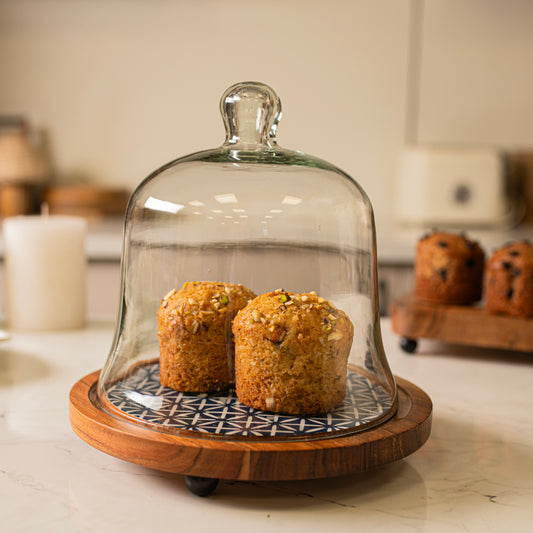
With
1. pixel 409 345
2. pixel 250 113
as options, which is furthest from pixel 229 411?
pixel 409 345

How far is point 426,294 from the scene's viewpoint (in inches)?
41.1

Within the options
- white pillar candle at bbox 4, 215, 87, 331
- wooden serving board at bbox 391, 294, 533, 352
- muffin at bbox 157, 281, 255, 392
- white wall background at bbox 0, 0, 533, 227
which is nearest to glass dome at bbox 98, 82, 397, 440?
muffin at bbox 157, 281, 255, 392

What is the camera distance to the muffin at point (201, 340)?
2.09 ft

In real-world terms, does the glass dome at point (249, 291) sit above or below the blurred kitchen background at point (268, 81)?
below

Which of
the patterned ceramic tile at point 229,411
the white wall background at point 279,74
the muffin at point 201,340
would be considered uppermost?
the white wall background at point 279,74

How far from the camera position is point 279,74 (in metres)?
2.43

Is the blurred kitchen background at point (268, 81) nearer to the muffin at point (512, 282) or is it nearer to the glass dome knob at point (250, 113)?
the muffin at point (512, 282)

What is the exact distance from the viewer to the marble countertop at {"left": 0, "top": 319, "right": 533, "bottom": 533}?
0.48 m

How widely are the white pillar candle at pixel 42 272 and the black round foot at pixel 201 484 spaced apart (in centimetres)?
65

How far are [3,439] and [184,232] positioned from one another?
261 mm

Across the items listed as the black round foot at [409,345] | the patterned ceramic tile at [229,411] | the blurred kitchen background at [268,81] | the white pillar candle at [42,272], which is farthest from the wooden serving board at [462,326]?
the blurred kitchen background at [268,81]

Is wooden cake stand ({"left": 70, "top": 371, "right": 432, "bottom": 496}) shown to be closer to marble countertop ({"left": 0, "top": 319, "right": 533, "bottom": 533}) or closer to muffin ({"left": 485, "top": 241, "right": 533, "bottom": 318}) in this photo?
marble countertop ({"left": 0, "top": 319, "right": 533, "bottom": 533})

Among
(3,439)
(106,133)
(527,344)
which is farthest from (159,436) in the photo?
(106,133)

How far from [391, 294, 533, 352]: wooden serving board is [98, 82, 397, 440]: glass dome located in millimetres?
273
